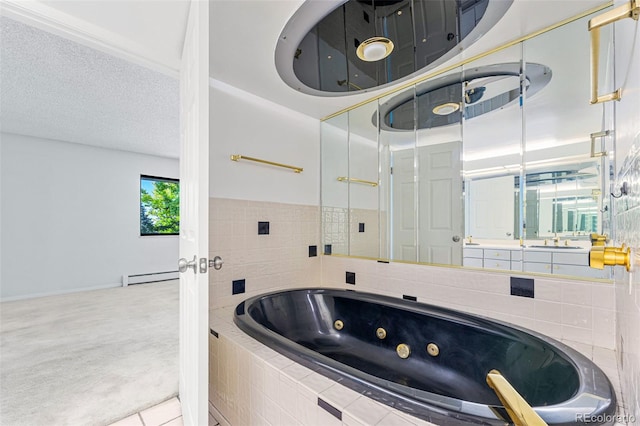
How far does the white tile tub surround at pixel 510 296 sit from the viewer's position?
4.39 ft

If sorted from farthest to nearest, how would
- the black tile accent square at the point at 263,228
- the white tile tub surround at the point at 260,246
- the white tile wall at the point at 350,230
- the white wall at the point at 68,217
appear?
1. the white wall at the point at 68,217
2. the white tile wall at the point at 350,230
3. the black tile accent square at the point at 263,228
4. the white tile tub surround at the point at 260,246

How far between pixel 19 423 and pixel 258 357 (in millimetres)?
1514

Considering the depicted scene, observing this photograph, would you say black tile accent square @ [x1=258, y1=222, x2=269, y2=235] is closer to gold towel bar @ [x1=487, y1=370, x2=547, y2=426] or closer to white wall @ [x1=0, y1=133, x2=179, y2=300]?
gold towel bar @ [x1=487, y1=370, x2=547, y2=426]

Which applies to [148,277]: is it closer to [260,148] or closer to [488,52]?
[260,148]

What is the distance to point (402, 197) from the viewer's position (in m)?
2.52

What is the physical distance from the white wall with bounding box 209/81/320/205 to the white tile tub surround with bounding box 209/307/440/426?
1.02 meters

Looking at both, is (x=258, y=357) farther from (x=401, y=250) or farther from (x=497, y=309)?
(x=401, y=250)

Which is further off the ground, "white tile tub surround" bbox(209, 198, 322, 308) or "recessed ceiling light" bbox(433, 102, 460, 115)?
"recessed ceiling light" bbox(433, 102, 460, 115)

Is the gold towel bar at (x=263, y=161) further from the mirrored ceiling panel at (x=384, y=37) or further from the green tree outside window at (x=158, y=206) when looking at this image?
the green tree outside window at (x=158, y=206)

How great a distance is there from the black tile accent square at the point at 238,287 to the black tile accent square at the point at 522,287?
5.80ft

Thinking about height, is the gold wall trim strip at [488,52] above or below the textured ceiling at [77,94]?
below

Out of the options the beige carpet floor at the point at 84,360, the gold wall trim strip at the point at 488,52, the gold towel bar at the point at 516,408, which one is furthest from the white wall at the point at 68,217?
the gold towel bar at the point at 516,408

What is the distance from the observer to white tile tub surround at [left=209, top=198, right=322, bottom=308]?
6.59 ft

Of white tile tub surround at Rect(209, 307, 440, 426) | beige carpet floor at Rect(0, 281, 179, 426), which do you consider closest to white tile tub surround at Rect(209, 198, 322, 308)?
white tile tub surround at Rect(209, 307, 440, 426)
